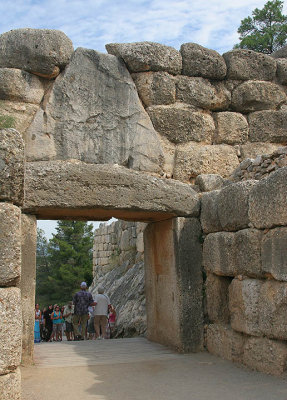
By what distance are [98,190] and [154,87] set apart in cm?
176

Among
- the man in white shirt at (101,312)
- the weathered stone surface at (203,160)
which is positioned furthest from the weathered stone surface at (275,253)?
the man in white shirt at (101,312)

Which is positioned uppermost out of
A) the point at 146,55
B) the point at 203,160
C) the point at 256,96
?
the point at 146,55

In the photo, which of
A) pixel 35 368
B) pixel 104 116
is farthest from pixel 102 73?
pixel 35 368

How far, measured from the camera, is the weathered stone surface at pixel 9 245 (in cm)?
297

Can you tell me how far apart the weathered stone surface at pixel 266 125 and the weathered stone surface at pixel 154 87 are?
1.31 meters

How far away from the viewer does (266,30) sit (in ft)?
55.4

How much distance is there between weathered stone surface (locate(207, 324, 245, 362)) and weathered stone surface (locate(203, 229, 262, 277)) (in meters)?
0.65

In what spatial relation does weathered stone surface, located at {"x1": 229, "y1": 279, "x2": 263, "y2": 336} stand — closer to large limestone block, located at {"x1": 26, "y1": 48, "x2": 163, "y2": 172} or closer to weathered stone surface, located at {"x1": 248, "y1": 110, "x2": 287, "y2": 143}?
large limestone block, located at {"x1": 26, "y1": 48, "x2": 163, "y2": 172}

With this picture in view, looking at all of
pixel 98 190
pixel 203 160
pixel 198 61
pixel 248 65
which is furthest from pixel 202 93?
Answer: pixel 98 190

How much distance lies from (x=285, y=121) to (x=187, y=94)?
1498 millimetres

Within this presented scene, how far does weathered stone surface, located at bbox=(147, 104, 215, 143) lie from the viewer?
246 inches

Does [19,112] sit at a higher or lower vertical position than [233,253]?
higher

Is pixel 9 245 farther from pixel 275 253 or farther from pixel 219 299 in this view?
pixel 219 299

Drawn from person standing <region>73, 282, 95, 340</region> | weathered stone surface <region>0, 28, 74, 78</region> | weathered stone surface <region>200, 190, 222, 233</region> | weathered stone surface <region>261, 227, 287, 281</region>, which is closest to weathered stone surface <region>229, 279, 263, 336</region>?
weathered stone surface <region>261, 227, 287, 281</region>
